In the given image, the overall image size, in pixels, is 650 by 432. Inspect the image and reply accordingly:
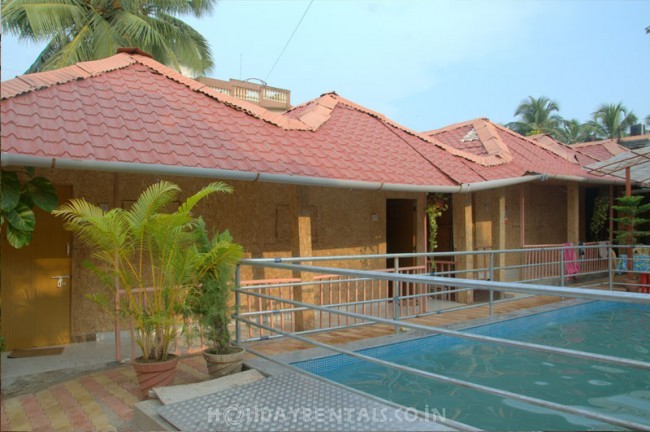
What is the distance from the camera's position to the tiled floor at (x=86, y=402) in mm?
4090

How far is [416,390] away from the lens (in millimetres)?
5688

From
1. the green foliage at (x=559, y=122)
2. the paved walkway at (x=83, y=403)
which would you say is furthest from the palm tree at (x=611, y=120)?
the paved walkway at (x=83, y=403)

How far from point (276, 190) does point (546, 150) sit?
1114cm

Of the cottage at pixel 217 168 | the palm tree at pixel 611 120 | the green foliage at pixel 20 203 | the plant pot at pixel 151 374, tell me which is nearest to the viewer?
the plant pot at pixel 151 374

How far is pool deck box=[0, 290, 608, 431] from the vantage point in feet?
13.5

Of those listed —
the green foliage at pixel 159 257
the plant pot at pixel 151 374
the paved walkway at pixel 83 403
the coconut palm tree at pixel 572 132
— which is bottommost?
the paved walkway at pixel 83 403

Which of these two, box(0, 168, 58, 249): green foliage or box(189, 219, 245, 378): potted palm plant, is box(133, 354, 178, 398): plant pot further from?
box(0, 168, 58, 249): green foliage

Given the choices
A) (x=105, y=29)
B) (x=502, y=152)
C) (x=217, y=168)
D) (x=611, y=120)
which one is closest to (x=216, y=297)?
(x=217, y=168)

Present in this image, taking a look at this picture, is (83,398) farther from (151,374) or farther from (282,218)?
(282,218)

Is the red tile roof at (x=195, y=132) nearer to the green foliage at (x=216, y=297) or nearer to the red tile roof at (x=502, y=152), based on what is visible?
the red tile roof at (x=502, y=152)

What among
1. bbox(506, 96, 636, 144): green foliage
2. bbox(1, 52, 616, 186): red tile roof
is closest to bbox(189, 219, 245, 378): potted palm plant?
bbox(1, 52, 616, 186): red tile roof

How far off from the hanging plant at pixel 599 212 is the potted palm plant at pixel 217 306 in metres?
14.4

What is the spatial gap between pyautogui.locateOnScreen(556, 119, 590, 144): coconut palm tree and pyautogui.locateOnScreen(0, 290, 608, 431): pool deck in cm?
5446

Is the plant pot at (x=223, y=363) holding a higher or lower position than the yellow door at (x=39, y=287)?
lower
